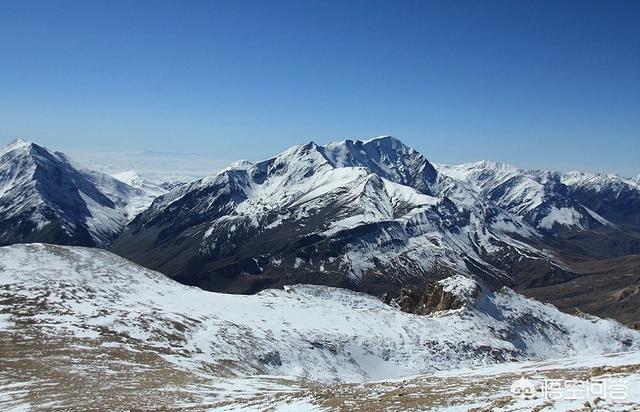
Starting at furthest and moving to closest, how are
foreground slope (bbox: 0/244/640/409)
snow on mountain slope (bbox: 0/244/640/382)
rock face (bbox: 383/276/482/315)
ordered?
rock face (bbox: 383/276/482/315) → snow on mountain slope (bbox: 0/244/640/382) → foreground slope (bbox: 0/244/640/409)

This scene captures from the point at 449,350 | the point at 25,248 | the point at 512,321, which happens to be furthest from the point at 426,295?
the point at 25,248

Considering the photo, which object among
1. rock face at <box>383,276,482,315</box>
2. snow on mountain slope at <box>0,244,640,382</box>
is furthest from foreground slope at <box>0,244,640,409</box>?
rock face at <box>383,276,482,315</box>

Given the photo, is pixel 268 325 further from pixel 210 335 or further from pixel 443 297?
pixel 443 297

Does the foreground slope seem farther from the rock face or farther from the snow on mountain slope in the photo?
the rock face

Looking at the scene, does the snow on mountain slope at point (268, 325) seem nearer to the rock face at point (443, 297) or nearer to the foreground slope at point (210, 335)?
the foreground slope at point (210, 335)

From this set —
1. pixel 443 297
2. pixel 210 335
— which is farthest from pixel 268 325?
pixel 443 297

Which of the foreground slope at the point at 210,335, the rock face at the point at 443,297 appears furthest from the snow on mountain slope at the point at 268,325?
the rock face at the point at 443,297
